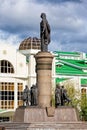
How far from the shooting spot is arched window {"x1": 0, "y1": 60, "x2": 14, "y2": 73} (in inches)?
3893

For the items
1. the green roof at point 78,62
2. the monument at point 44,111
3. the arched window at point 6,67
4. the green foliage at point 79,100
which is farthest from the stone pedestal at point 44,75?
the green roof at point 78,62

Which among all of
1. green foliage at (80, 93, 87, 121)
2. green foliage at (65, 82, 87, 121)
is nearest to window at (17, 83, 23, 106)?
green foliage at (65, 82, 87, 121)

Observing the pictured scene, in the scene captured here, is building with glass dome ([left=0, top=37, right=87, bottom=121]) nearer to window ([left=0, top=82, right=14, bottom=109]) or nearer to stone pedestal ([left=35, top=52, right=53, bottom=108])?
window ([left=0, top=82, right=14, bottom=109])

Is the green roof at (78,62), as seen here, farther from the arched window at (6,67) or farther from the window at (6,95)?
the window at (6,95)

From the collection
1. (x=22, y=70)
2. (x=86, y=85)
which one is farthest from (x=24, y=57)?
(x=86, y=85)

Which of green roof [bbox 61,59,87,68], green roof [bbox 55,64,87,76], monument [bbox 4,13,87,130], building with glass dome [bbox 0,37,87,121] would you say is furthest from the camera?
green roof [bbox 61,59,87,68]

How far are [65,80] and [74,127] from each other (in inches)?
2299

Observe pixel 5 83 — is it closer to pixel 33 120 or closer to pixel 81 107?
pixel 81 107

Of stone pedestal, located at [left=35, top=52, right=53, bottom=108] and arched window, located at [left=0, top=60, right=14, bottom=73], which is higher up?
arched window, located at [left=0, top=60, right=14, bottom=73]

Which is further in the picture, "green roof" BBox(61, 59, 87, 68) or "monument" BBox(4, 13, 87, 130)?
"green roof" BBox(61, 59, 87, 68)

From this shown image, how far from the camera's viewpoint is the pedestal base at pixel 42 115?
43281mm

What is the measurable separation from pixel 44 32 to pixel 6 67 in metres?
53.6

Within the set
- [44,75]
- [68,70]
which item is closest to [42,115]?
[44,75]

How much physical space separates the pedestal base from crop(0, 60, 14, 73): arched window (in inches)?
2167
